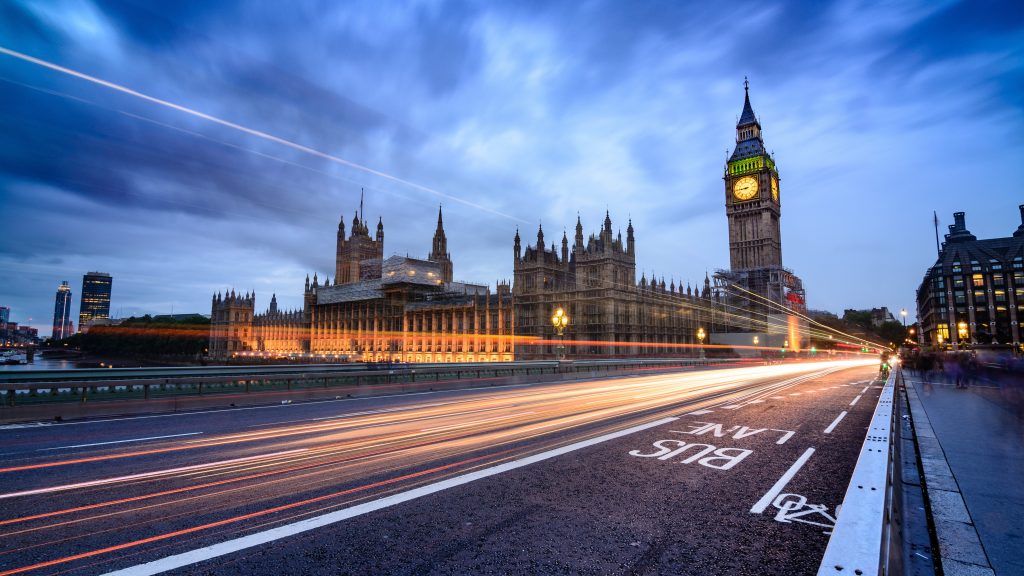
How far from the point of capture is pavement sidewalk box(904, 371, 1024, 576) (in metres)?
4.29

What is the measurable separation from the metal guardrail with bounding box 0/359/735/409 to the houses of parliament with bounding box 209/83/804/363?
25.7 meters

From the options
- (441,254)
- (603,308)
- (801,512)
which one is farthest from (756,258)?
(801,512)

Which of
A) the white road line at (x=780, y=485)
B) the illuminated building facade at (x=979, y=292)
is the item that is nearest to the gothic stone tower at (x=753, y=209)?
the illuminated building facade at (x=979, y=292)

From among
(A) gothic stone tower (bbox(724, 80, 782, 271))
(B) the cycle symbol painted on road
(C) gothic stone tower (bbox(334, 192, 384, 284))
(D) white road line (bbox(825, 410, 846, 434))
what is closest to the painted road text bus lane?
(B) the cycle symbol painted on road

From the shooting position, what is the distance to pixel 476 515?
17.5ft

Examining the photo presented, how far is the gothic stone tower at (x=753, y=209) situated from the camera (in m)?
102

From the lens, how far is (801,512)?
553 centimetres

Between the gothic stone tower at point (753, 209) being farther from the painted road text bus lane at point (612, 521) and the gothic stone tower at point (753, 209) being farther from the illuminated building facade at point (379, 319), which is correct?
the painted road text bus lane at point (612, 521)

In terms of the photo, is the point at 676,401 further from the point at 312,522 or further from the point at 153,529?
the point at 153,529

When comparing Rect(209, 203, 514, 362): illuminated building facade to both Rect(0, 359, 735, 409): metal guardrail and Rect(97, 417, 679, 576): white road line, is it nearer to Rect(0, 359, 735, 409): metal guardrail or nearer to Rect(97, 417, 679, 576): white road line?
Rect(0, 359, 735, 409): metal guardrail

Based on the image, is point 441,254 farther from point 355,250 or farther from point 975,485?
point 975,485

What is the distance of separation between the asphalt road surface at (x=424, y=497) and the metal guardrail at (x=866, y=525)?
586 millimetres

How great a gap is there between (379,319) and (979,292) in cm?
11806

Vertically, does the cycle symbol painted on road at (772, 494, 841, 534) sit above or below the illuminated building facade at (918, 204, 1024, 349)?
below
